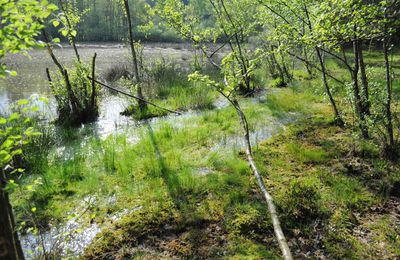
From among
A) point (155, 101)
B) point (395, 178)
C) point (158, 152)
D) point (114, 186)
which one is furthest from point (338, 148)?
point (155, 101)

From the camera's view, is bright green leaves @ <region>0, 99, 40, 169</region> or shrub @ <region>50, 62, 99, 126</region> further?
shrub @ <region>50, 62, 99, 126</region>

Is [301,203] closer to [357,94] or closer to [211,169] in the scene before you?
[211,169]

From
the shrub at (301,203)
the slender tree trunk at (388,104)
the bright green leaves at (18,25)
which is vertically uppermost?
the bright green leaves at (18,25)

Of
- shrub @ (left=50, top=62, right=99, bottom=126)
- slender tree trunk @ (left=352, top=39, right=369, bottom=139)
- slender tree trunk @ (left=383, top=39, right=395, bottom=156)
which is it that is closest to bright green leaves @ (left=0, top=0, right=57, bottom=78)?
slender tree trunk @ (left=383, top=39, right=395, bottom=156)

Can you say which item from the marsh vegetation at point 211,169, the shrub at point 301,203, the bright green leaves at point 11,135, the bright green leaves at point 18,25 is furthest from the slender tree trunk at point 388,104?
the bright green leaves at point 11,135

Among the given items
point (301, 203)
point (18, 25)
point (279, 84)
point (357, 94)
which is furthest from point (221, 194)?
point (279, 84)

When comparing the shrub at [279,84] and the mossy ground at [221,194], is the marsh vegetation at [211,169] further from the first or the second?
the shrub at [279,84]

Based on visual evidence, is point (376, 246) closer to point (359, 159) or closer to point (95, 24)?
point (359, 159)

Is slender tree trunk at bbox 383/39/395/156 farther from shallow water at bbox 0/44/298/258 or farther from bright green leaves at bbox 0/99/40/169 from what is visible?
bright green leaves at bbox 0/99/40/169

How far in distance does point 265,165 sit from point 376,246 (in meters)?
2.22

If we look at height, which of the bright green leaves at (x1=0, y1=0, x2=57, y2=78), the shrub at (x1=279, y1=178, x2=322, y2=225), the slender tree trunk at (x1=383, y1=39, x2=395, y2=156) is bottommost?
the shrub at (x1=279, y1=178, x2=322, y2=225)

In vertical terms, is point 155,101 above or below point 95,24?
below

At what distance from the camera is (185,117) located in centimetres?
852

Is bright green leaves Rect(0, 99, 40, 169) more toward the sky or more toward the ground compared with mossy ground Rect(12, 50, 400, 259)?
more toward the sky
